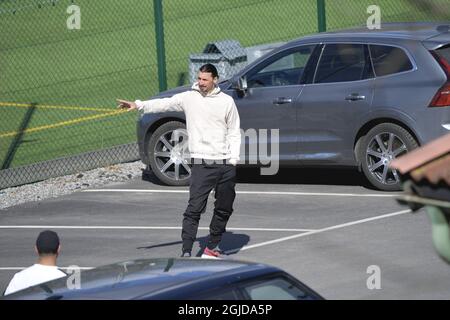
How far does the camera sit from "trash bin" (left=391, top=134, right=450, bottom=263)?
4641 millimetres

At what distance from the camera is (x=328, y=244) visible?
12016mm

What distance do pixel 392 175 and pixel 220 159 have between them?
3393mm

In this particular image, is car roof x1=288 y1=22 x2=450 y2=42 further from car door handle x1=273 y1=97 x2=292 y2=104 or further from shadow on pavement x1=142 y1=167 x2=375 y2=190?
shadow on pavement x1=142 y1=167 x2=375 y2=190

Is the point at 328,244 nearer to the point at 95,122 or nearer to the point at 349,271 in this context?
the point at 349,271

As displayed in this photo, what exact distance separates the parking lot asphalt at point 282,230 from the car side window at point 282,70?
4.29 feet

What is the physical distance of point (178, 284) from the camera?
6.09 m

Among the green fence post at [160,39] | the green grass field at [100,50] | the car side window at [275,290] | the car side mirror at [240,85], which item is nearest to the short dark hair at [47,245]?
the car side window at [275,290]

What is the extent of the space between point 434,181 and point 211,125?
688cm

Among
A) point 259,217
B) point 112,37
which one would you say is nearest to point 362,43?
point 259,217

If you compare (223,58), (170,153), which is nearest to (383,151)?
(170,153)

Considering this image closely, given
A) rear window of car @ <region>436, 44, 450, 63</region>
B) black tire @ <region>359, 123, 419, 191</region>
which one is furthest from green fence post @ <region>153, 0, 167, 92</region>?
rear window of car @ <region>436, 44, 450, 63</region>

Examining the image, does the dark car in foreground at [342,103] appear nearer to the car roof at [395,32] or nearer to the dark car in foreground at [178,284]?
the car roof at [395,32]

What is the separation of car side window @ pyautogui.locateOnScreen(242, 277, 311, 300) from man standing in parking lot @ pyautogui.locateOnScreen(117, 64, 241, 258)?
190 inches

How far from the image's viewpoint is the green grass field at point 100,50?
792 inches
